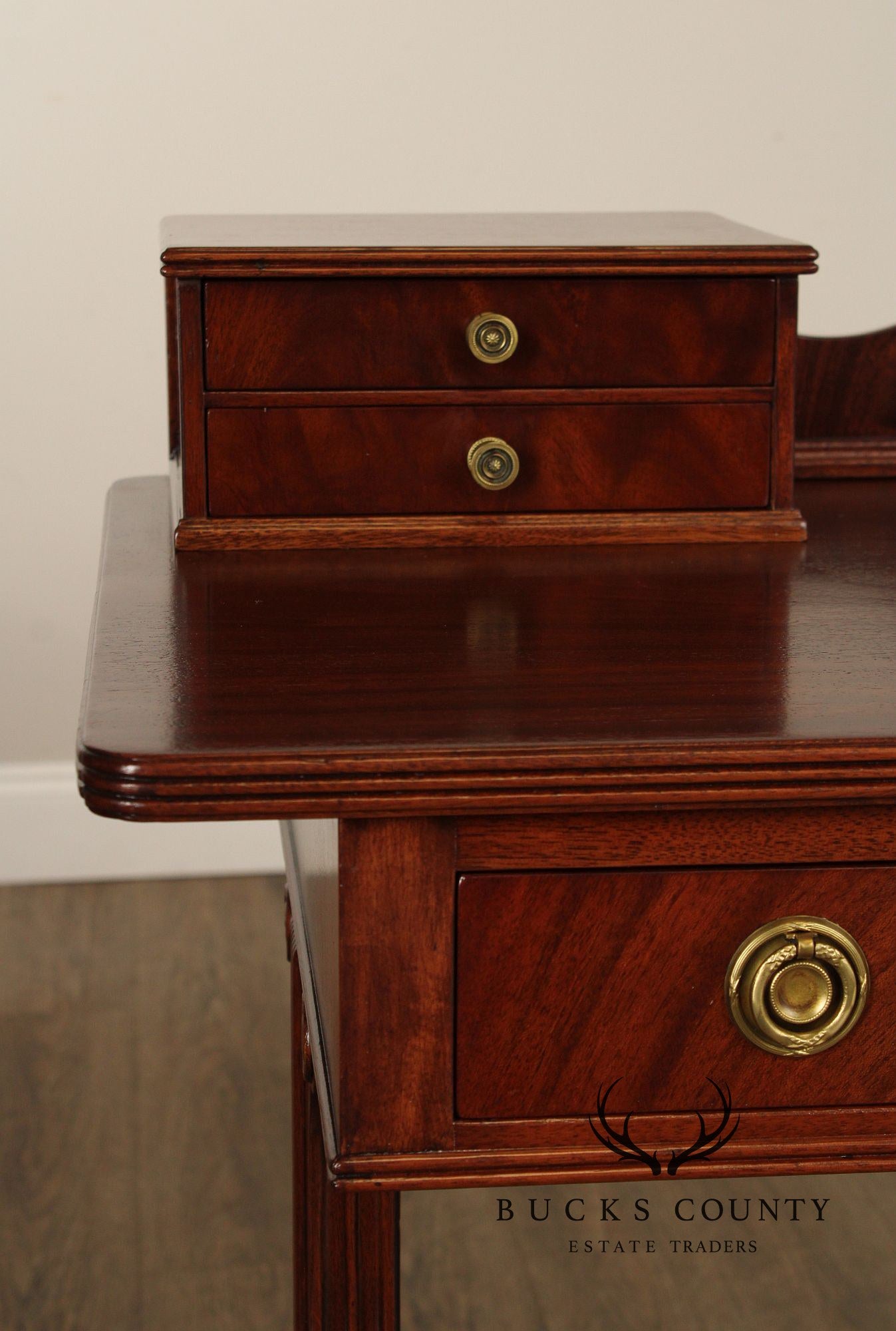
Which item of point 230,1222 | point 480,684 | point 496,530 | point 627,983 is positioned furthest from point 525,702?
point 230,1222

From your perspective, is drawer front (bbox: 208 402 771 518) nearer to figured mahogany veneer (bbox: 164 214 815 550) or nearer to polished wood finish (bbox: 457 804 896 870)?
figured mahogany veneer (bbox: 164 214 815 550)

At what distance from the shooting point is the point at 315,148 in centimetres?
252

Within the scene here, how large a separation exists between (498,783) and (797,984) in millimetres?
185

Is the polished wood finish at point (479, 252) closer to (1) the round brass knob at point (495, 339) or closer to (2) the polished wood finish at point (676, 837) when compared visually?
(1) the round brass knob at point (495, 339)

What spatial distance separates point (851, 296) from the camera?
8.78 feet

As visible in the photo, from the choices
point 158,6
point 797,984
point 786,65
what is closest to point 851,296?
point 786,65

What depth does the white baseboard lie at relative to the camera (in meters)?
2.65

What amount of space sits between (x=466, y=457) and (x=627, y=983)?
46 cm

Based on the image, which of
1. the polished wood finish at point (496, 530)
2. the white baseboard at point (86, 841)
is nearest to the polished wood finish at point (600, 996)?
the polished wood finish at point (496, 530)

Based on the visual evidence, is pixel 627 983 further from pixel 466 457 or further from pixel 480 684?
pixel 466 457

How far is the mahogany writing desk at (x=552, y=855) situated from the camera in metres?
0.63

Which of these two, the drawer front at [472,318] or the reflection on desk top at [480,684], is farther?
the drawer front at [472,318]

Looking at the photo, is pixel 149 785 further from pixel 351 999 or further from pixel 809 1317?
pixel 809 1317

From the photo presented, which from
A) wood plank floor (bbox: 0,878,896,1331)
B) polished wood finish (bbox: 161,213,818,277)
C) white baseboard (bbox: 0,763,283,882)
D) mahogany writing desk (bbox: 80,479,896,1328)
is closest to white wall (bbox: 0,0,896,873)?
white baseboard (bbox: 0,763,283,882)
